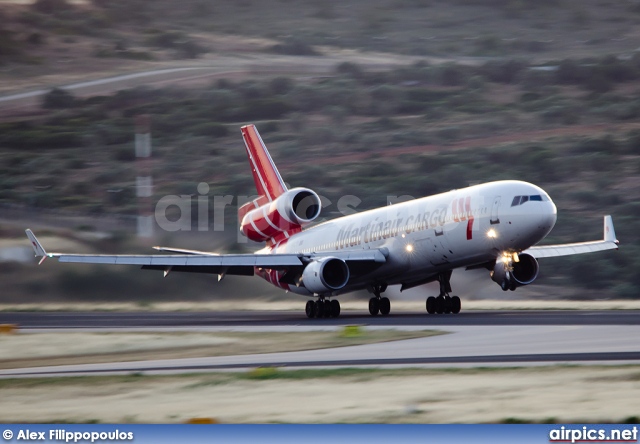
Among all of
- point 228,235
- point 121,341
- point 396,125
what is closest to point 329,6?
point 396,125

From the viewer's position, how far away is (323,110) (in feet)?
386

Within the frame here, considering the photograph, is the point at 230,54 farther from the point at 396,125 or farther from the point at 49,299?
the point at 49,299

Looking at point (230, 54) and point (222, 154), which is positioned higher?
point (230, 54)

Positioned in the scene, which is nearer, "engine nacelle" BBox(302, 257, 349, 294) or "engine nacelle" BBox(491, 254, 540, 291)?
"engine nacelle" BBox(491, 254, 540, 291)

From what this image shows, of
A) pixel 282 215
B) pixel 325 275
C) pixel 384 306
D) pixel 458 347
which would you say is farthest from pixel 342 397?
pixel 282 215

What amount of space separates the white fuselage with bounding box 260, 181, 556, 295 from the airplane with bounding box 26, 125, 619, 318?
32 millimetres

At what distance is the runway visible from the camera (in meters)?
20.4

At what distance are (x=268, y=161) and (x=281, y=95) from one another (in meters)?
80.7

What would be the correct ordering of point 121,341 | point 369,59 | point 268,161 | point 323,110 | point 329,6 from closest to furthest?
point 121,341 → point 268,161 → point 323,110 → point 369,59 → point 329,6

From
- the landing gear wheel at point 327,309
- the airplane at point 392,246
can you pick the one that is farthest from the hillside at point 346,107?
the landing gear wheel at point 327,309

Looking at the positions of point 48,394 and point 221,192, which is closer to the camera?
point 48,394

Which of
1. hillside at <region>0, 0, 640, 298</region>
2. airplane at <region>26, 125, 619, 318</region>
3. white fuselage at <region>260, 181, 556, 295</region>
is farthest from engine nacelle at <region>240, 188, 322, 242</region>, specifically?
hillside at <region>0, 0, 640, 298</region>

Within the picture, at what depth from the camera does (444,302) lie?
123 ft

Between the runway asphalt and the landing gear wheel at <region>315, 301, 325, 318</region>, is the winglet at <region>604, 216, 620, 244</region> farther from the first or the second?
the landing gear wheel at <region>315, 301, 325, 318</region>
